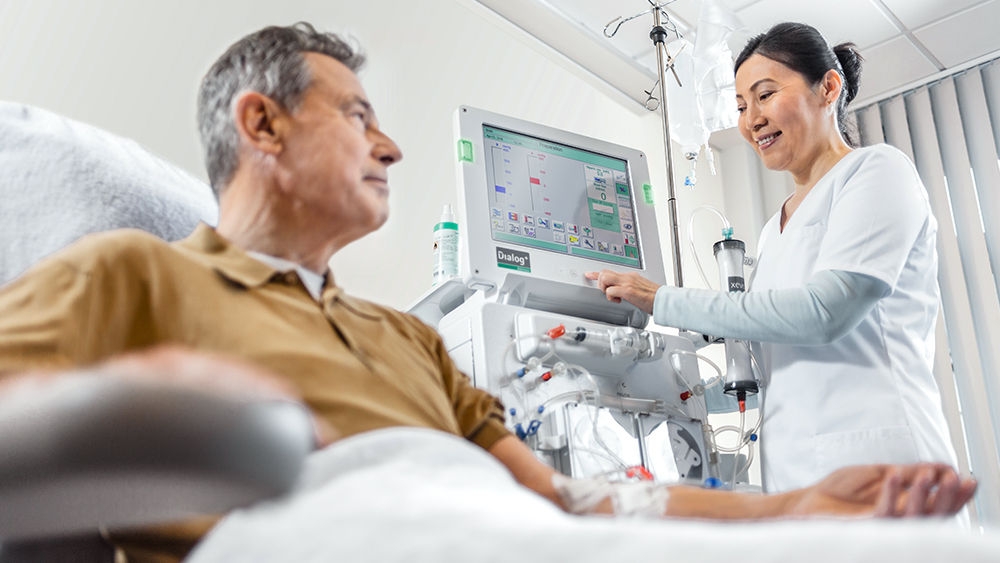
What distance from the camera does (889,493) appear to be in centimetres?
82

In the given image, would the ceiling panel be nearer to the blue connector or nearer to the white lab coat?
the white lab coat

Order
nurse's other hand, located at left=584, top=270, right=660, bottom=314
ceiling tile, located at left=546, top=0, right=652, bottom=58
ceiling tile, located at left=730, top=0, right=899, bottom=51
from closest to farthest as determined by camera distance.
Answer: nurse's other hand, located at left=584, top=270, right=660, bottom=314 → ceiling tile, located at left=546, top=0, right=652, bottom=58 → ceiling tile, located at left=730, top=0, right=899, bottom=51

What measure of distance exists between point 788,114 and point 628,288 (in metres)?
0.49

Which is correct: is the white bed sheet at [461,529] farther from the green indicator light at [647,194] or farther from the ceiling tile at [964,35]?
the ceiling tile at [964,35]

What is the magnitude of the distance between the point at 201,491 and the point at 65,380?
10 centimetres

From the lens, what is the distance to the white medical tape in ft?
3.05

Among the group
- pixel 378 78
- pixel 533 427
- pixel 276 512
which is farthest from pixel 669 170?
pixel 276 512

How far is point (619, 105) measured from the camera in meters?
3.56

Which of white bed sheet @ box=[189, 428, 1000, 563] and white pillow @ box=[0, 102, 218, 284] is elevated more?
white pillow @ box=[0, 102, 218, 284]

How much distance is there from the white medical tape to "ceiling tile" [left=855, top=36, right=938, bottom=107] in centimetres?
309

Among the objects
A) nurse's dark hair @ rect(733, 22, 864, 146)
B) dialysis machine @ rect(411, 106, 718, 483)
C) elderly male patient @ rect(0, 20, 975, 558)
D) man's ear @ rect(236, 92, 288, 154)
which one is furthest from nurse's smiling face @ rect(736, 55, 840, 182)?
man's ear @ rect(236, 92, 288, 154)

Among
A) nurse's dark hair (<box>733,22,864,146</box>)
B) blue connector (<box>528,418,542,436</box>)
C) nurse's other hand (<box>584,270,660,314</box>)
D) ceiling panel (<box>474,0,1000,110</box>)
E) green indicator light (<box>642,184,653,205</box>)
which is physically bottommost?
blue connector (<box>528,418,542,436</box>)

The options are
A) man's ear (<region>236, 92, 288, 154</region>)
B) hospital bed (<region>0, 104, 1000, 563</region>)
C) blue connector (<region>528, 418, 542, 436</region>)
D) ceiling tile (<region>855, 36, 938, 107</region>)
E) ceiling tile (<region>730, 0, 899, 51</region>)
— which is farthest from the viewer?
ceiling tile (<region>855, 36, 938, 107</region>)

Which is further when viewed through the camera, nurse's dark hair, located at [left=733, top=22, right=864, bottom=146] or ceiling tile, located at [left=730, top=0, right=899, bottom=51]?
ceiling tile, located at [left=730, top=0, right=899, bottom=51]
